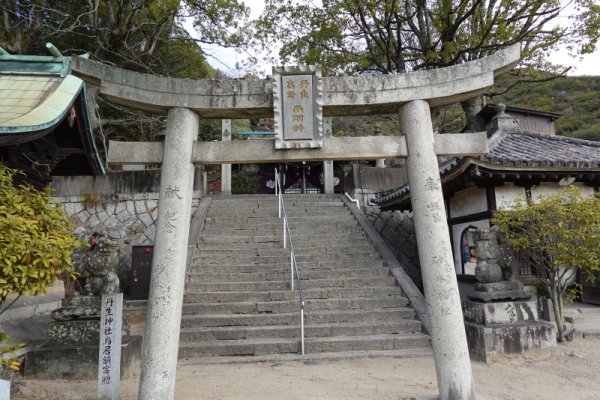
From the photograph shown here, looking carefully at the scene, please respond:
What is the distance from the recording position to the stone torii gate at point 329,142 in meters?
4.22

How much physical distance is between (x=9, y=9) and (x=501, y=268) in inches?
644

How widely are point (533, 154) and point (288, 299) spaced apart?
632cm

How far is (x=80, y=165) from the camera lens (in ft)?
25.1

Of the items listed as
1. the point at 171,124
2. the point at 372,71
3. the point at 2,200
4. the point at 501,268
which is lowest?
the point at 501,268

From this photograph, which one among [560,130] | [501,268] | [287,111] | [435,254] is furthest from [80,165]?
[560,130]

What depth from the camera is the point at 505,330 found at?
6.20 m

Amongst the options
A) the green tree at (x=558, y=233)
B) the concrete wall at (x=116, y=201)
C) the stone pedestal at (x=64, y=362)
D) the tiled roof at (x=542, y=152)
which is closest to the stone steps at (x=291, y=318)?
the stone pedestal at (x=64, y=362)

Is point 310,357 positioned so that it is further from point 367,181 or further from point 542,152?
point 367,181

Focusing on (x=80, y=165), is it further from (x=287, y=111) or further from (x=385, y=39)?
(x=385, y=39)

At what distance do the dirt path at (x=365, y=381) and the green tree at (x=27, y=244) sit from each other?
85.5 inches

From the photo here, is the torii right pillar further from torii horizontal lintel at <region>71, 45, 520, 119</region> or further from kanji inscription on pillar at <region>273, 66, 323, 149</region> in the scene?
kanji inscription on pillar at <region>273, 66, 323, 149</region>

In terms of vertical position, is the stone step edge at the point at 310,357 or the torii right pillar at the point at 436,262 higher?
the torii right pillar at the point at 436,262

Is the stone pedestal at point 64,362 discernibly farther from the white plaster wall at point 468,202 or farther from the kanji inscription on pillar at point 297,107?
the white plaster wall at point 468,202

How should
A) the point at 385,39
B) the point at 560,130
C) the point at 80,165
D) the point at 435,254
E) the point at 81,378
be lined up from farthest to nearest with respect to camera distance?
the point at 560,130 → the point at 385,39 → the point at 80,165 → the point at 81,378 → the point at 435,254
